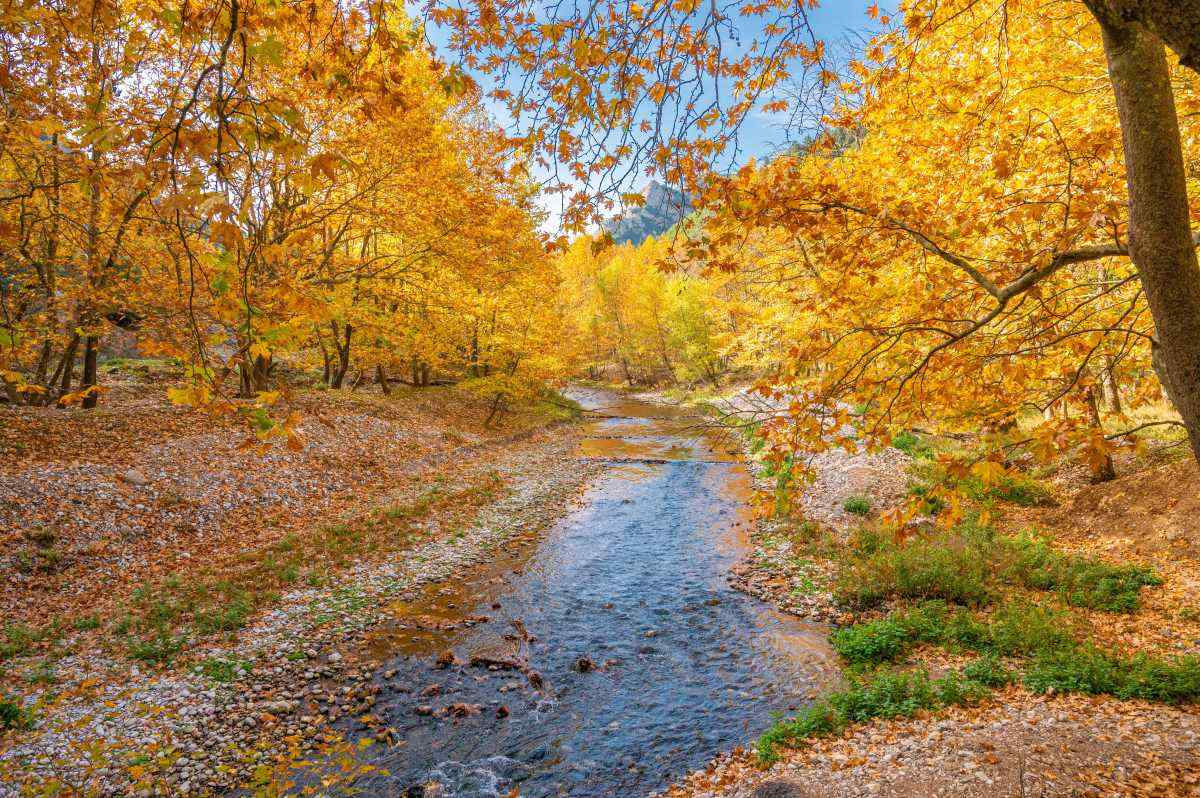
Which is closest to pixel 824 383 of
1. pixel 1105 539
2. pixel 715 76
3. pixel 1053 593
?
pixel 715 76

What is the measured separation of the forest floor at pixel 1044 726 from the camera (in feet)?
14.6

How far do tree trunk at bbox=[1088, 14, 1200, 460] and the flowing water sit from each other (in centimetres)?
326

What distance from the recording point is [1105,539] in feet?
31.4

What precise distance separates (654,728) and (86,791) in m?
5.44

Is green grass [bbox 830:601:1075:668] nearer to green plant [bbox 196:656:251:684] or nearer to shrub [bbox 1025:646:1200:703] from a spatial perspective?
shrub [bbox 1025:646:1200:703]

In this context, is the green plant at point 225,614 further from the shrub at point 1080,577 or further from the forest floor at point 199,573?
the shrub at point 1080,577

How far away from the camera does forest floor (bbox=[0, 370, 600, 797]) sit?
585 cm

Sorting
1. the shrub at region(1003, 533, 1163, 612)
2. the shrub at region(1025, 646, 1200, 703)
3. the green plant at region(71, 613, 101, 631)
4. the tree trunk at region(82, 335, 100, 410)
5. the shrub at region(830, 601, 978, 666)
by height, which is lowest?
the green plant at region(71, 613, 101, 631)

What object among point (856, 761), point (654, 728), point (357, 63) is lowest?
point (654, 728)

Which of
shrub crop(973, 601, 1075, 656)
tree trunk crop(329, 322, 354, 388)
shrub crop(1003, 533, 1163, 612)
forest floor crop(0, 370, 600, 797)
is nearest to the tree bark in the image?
forest floor crop(0, 370, 600, 797)

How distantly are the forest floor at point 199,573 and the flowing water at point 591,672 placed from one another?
2.77 feet

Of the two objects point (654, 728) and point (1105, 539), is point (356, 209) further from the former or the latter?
point (1105, 539)

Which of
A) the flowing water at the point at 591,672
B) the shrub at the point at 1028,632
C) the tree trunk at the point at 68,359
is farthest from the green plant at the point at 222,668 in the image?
the tree trunk at the point at 68,359

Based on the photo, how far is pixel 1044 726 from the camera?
509 centimetres
